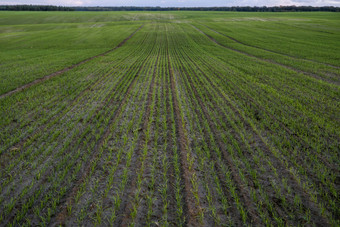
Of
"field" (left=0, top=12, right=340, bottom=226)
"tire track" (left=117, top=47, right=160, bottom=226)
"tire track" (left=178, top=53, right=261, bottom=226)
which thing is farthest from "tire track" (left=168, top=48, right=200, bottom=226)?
"tire track" (left=117, top=47, right=160, bottom=226)

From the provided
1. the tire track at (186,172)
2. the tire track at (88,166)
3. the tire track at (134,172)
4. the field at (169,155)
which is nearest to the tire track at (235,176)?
the field at (169,155)

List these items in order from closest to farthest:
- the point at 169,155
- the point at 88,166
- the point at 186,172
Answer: the point at 186,172 < the point at 88,166 < the point at 169,155

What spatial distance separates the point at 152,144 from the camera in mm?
6938

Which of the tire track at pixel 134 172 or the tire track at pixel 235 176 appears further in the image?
the tire track at pixel 235 176

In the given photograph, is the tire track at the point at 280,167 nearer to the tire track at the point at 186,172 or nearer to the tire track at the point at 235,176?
the tire track at the point at 235,176

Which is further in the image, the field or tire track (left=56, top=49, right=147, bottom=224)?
the field

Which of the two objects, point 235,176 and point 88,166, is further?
point 88,166

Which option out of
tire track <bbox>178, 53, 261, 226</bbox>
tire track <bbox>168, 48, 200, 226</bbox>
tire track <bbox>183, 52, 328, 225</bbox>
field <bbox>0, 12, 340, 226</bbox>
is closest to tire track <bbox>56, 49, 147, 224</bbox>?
field <bbox>0, 12, 340, 226</bbox>

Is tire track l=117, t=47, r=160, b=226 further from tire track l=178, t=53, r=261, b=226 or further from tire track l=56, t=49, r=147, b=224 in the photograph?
tire track l=178, t=53, r=261, b=226

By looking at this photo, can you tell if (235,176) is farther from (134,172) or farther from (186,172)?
(134,172)

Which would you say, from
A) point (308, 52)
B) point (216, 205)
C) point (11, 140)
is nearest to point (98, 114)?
point (11, 140)

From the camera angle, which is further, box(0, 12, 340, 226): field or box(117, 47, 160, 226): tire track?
box(0, 12, 340, 226): field

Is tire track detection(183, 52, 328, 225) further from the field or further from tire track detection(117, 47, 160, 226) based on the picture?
tire track detection(117, 47, 160, 226)

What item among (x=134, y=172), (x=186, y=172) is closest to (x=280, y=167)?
(x=186, y=172)
